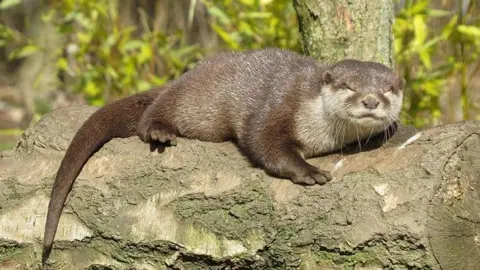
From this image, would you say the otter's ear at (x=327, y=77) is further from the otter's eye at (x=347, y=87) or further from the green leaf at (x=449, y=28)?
the green leaf at (x=449, y=28)

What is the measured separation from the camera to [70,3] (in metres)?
4.71

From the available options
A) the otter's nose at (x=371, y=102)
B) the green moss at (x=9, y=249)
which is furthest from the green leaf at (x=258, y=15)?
the green moss at (x=9, y=249)

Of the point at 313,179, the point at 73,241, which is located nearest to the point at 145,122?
the point at 73,241

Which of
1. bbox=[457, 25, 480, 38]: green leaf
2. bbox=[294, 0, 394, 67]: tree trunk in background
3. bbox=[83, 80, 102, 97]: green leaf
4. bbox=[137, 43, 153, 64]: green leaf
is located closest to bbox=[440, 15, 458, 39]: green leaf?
bbox=[457, 25, 480, 38]: green leaf

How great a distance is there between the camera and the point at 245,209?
8.60 feet

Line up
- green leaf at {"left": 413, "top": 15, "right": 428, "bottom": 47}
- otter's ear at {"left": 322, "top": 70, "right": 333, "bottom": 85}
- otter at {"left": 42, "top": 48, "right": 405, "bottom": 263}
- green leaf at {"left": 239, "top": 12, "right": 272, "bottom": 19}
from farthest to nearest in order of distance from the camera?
green leaf at {"left": 239, "top": 12, "right": 272, "bottom": 19}, green leaf at {"left": 413, "top": 15, "right": 428, "bottom": 47}, otter's ear at {"left": 322, "top": 70, "right": 333, "bottom": 85}, otter at {"left": 42, "top": 48, "right": 405, "bottom": 263}

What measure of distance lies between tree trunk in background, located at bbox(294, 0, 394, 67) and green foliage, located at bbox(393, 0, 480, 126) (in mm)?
394

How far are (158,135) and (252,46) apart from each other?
143 centimetres

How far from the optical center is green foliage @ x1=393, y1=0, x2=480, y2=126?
387cm

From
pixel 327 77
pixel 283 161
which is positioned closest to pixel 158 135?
pixel 283 161

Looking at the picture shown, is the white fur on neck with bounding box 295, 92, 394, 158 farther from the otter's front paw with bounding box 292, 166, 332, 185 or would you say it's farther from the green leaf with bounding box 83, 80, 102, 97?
the green leaf with bounding box 83, 80, 102, 97

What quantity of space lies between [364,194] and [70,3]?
2.73 m

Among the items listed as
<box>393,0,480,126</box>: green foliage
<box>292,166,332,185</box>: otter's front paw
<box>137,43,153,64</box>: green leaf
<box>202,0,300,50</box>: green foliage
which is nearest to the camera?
<box>292,166,332,185</box>: otter's front paw

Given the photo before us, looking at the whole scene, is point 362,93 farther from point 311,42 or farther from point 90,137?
point 90,137
